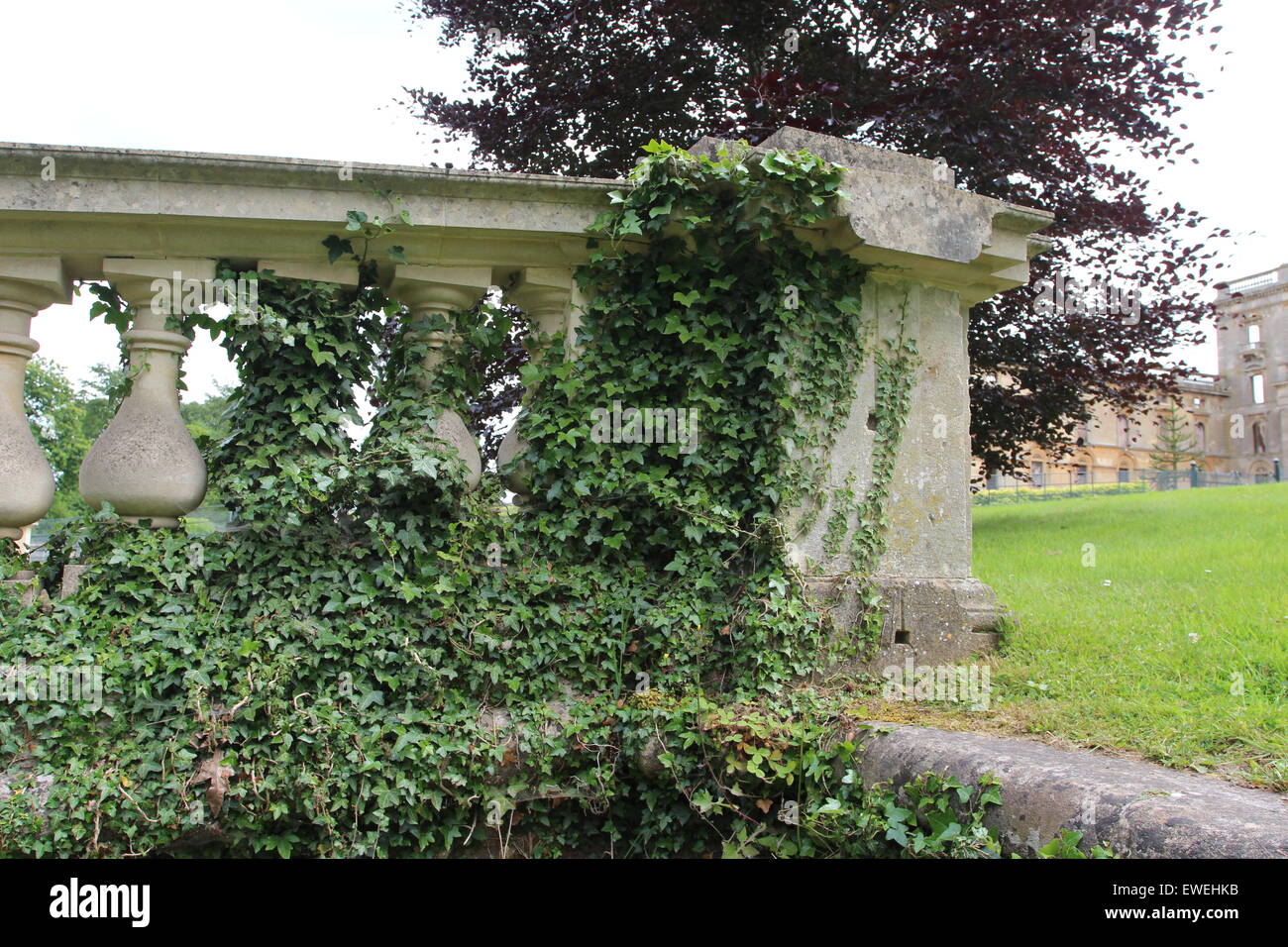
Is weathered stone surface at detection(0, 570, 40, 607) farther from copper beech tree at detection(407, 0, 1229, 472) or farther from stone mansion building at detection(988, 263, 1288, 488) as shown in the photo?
stone mansion building at detection(988, 263, 1288, 488)

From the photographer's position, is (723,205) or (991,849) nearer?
(991,849)

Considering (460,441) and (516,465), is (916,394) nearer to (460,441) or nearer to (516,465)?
(516,465)

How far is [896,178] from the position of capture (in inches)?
161

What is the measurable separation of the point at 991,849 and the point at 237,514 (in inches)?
118

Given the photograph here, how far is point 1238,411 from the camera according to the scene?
50000 millimetres

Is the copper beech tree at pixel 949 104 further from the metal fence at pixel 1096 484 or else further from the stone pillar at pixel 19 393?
the metal fence at pixel 1096 484

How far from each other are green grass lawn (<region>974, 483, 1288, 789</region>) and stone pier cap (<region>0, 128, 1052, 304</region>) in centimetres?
202

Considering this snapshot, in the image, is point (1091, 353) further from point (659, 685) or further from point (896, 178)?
point (659, 685)

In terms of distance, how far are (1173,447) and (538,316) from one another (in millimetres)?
44067

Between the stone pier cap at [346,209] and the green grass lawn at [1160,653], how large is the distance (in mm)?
2018

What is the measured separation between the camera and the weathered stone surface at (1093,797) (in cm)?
222

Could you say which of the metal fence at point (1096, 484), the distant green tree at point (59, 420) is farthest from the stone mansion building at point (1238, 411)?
the distant green tree at point (59, 420)

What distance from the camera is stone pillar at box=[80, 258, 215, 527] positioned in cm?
341
